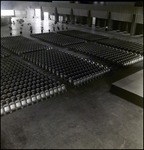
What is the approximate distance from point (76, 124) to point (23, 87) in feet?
20.6

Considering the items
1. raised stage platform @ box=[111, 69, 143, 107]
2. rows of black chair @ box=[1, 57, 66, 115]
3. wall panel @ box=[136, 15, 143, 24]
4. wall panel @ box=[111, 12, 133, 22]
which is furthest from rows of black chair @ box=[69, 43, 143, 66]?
wall panel @ box=[111, 12, 133, 22]

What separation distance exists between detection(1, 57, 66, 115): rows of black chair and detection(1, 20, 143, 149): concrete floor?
A: 0.58m

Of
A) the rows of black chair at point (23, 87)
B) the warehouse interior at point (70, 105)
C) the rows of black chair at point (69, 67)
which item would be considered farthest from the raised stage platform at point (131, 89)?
the rows of black chair at point (23, 87)

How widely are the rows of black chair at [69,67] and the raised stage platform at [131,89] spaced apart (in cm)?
346

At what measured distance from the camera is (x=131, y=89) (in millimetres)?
14250

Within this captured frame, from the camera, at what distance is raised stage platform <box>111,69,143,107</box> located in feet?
43.8

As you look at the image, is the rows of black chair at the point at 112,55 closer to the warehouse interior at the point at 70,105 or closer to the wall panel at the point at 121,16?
the warehouse interior at the point at 70,105

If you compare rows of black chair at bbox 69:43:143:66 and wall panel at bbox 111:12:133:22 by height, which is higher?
wall panel at bbox 111:12:133:22

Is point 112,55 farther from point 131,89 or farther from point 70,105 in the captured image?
point 70,105

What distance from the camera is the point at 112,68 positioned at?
69.9ft

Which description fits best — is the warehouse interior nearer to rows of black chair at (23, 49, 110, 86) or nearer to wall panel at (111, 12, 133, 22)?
rows of black chair at (23, 49, 110, 86)

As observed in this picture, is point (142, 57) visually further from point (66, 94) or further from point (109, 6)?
point (109, 6)

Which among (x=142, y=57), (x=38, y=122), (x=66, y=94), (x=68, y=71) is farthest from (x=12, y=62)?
(x=142, y=57)

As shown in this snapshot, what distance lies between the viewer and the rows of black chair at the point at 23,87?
12414 millimetres
